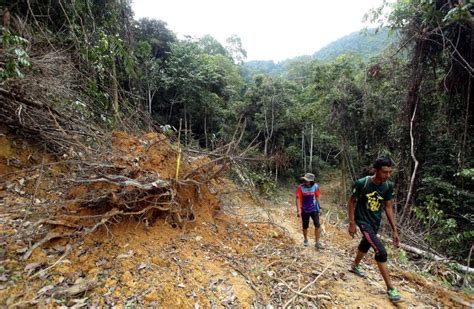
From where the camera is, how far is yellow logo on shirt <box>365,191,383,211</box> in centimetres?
313

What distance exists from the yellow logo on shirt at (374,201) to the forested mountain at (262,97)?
1.58 m

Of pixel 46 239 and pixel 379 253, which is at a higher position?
pixel 46 239

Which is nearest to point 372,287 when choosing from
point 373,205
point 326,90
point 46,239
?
point 373,205

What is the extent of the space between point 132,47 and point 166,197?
5.88m

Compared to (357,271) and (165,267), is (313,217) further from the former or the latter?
(165,267)

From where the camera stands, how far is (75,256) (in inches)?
101

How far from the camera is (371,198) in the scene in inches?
124

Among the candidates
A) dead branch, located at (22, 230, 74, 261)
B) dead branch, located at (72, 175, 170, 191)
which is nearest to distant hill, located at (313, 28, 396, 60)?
dead branch, located at (72, 175, 170, 191)

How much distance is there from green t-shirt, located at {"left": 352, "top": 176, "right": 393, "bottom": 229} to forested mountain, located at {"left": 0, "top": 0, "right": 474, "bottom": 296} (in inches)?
58.3

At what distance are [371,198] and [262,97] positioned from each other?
570 inches

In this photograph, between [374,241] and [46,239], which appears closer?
[46,239]

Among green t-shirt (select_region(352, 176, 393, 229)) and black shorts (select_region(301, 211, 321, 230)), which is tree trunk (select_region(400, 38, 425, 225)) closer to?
black shorts (select_region(301, 211, 321, 230))

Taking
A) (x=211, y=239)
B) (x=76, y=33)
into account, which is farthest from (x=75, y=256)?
(x=76, y=33)

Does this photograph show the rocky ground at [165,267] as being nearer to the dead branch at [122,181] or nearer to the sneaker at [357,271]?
the sneaker at [357,271]
